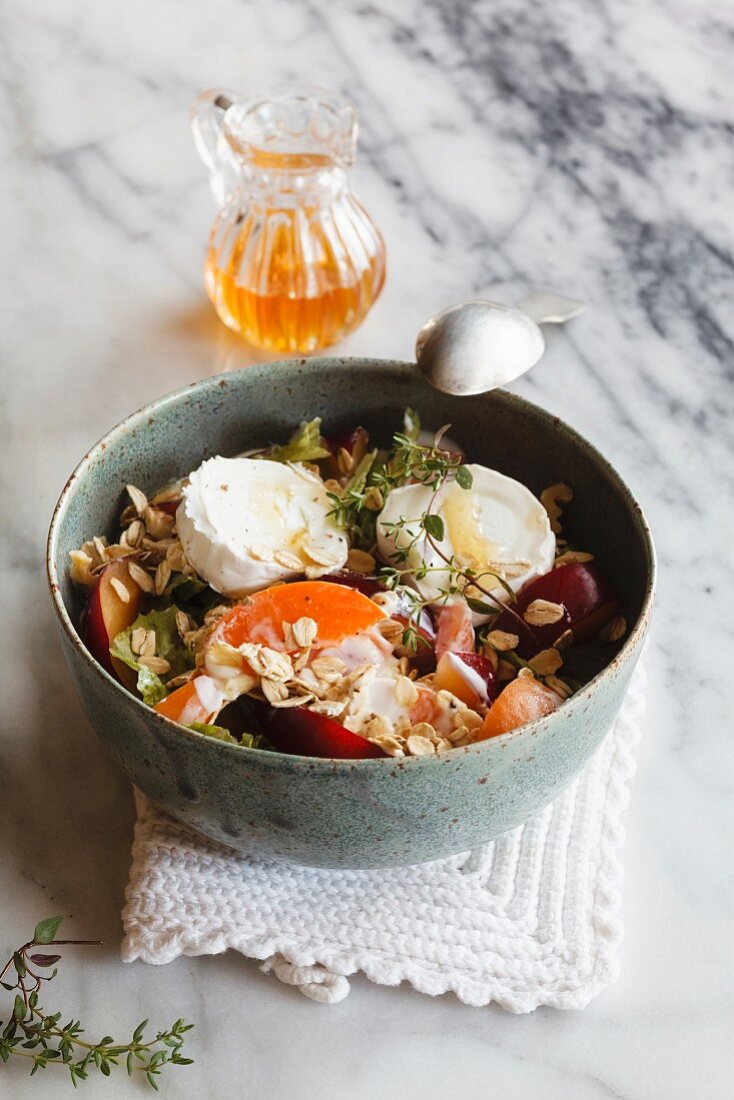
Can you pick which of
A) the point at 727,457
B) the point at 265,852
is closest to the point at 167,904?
the point at 265,852

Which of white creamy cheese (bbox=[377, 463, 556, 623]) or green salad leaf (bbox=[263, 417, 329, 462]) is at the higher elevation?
white creamy cheese (bbox=[377, 463, 556, 623])

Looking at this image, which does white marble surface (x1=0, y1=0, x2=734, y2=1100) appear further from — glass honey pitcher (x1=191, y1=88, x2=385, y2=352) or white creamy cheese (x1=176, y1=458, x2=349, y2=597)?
white creamy cheese (x1=176, y1=458, x2=349, y2=597)

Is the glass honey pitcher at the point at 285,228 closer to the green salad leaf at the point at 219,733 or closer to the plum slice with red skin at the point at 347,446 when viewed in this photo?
the plum slice with red skin at the point at 347,446

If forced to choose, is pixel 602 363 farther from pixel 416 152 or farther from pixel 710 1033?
pixel 710 1033

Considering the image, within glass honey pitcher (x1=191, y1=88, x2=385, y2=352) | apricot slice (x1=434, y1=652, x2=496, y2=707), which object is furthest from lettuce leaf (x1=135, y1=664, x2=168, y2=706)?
glass honey pitcher (x1=191, y1=88, x2=385, y2=352)

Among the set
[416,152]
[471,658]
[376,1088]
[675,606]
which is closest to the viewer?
[376,1088]

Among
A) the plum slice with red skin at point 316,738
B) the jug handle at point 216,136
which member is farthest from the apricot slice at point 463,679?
the jug handle at point 216,136

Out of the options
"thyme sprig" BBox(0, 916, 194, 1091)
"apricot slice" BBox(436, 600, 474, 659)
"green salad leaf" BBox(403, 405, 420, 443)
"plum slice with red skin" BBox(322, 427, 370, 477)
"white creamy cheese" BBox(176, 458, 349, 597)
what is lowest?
"thyme sprig" BBox(0, 916, 194, 1091)
